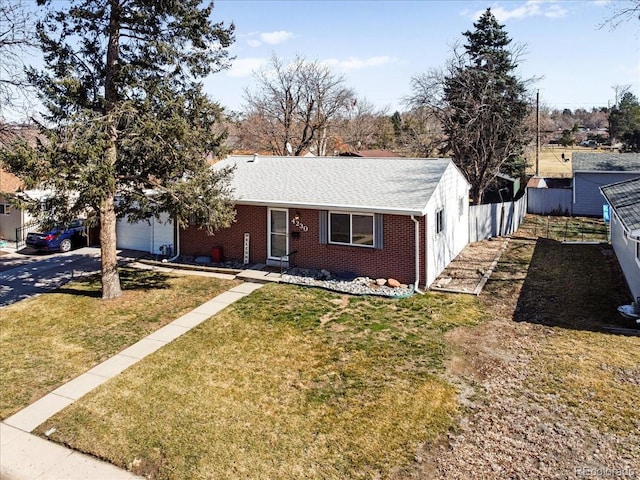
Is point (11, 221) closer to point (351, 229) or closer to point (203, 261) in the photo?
point (203, 261)

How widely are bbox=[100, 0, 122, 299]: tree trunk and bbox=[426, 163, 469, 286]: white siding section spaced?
9.14 meters

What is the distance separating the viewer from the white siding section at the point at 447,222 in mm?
14578

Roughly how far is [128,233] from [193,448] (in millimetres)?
15189

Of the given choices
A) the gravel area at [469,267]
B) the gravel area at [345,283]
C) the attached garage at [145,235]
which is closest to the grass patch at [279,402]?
the gravel area at [345,283]

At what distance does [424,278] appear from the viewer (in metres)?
14.2

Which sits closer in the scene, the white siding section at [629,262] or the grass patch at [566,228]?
the white siding section at [629,262]

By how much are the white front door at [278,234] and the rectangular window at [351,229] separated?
70.0 inches

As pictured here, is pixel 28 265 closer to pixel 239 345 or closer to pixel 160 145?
pixel 160 145

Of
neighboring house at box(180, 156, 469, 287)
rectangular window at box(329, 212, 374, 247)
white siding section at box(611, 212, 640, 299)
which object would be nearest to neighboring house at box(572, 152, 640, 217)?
white siding section at box(611, 212, 640, 299)

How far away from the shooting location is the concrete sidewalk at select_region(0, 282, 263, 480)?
642 cm

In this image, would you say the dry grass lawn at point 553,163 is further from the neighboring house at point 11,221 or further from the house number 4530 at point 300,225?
the neighboring house at point 11,221

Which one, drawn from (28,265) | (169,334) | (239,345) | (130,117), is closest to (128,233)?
(28,265)

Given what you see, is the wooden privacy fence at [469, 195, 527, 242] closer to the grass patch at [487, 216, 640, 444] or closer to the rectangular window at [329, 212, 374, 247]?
the grass patch at [487, 216, 640, 444]

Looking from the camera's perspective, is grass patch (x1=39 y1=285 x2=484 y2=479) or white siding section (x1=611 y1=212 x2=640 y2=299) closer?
grass patch (x1=39 y1=285 x2=484 y2=479)
